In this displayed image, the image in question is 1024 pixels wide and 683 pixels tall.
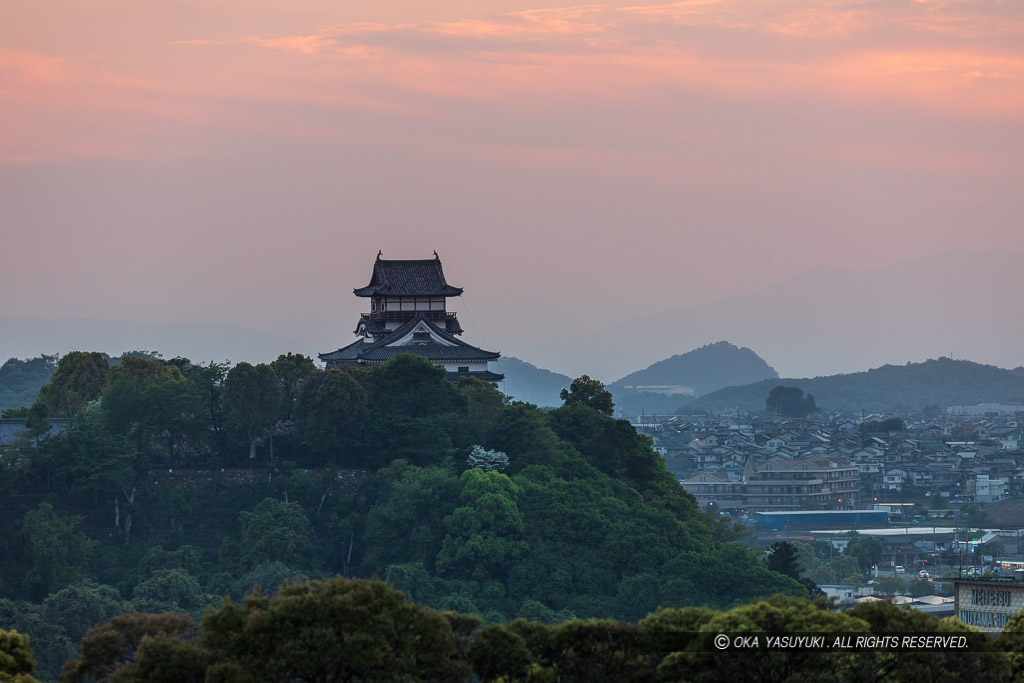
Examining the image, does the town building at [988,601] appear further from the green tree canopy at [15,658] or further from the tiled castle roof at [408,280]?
the tiled castle roof at [408,280]

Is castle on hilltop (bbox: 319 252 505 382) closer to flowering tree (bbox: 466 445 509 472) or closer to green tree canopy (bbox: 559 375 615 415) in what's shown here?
green tree canopy (bbox: 559 375 615 415)

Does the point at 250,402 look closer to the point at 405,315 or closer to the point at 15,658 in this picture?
the point at 405,315

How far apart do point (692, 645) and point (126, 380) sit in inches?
1042

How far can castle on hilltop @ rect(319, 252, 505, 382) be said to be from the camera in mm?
51875

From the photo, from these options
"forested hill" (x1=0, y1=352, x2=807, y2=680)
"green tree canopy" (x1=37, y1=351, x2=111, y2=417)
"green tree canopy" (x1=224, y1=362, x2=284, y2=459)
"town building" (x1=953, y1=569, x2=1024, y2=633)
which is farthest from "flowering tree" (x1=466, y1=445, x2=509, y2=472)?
"town building" (x1=953, y1=569, x2=1024, y2=633)

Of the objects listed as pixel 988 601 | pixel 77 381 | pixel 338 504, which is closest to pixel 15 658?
pixel 988 601

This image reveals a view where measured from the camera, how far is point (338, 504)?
44.0 m

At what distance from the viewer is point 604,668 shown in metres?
22.2

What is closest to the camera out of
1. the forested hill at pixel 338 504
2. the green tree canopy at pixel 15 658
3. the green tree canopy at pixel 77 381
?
the green tree canopy at pixel 15 658

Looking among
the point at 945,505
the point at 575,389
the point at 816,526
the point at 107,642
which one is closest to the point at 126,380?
the point at 575,389

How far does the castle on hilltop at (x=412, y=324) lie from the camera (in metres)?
51.9

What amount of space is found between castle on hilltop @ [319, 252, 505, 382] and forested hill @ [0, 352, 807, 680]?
11.3 ft

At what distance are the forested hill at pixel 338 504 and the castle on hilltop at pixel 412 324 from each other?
135 inches

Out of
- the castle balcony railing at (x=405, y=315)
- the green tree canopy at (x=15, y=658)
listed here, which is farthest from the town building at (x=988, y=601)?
the castle balcony railing at (x=405, y=315)
